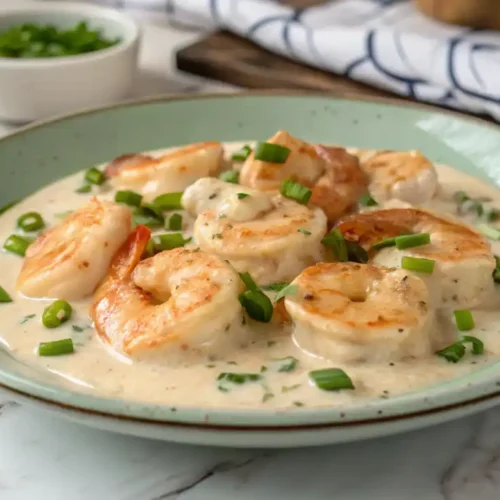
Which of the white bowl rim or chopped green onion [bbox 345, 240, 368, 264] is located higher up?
chopped green onion [bbox 345, 240, 368, 264]

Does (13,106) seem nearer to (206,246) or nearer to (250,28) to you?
(250,28)

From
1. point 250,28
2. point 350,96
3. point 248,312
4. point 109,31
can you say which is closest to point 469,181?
point 350,96

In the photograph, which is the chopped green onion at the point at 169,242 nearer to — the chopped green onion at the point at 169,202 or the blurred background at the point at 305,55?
the chopped green onion at the point at 169,202

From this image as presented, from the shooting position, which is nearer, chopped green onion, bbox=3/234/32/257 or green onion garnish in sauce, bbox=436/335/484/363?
green onion garnish in sauce, bbox=436/335/484/363

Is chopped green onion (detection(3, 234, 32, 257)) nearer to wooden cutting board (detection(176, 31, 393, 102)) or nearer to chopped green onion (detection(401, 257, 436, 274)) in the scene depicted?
chopped green onion (detection(401, 257, 436, 274))

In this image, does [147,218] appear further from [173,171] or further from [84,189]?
[84,189]

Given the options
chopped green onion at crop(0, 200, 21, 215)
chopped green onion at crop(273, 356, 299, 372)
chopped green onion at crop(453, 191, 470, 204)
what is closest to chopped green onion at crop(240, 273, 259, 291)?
chopped green onion at crop(273, 356, 299, 372)
